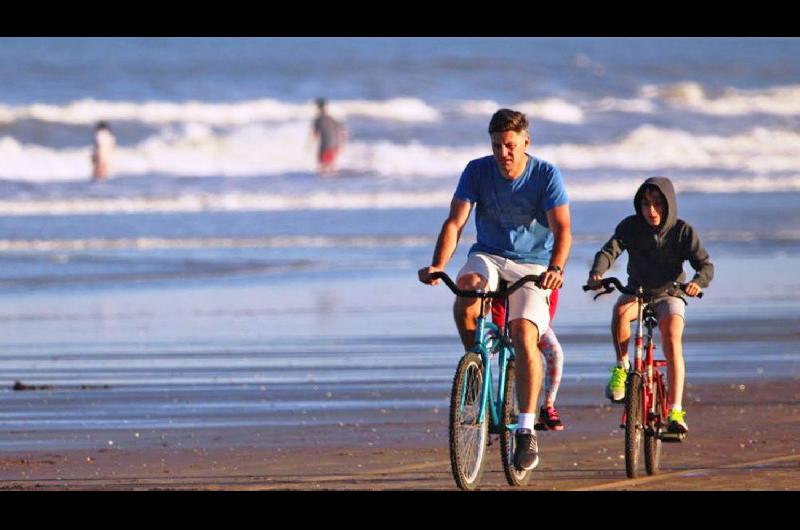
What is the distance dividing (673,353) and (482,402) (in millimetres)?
1158

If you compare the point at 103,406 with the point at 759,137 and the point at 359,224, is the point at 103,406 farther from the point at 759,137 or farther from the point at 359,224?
the point at 759,137

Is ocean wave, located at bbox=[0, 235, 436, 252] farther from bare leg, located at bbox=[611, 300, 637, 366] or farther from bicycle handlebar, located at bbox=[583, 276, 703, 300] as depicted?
bicycle handlebar, located at bbox=[583, 276, 703, 300]

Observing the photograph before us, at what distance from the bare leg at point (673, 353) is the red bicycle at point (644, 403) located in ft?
0.24

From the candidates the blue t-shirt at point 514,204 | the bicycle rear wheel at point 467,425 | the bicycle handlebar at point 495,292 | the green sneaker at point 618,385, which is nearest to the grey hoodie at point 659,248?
the green sneaker at point 618,385

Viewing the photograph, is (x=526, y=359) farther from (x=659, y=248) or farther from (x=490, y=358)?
(x=659, y=248)

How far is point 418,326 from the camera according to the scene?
14.6 metres

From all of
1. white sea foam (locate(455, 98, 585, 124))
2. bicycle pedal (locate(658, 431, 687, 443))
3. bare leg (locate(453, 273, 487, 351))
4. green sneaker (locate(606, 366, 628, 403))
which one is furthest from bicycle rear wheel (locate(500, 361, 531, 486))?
white sea foam (locate(455, 98, 585, 124))

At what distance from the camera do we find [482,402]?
7855 millimetres

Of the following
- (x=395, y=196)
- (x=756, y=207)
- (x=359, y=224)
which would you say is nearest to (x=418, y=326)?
(x=359, y=224)

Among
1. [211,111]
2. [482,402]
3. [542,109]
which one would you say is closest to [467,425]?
[482,402]

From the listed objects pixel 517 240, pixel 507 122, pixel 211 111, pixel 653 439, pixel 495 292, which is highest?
pixel 211 111

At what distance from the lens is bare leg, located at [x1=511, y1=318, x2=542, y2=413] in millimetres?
7898
